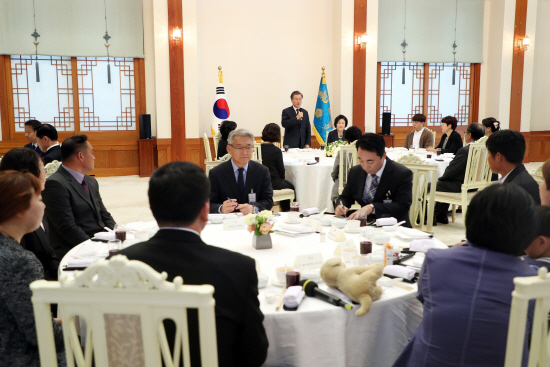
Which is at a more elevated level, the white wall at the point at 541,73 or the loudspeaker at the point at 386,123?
the white wall at the point at 541,73

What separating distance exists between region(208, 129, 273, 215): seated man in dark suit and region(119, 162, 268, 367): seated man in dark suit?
2.22m

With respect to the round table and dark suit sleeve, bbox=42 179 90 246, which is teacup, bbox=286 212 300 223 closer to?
the round table

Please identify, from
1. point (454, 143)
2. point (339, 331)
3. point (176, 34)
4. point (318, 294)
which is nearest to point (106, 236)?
point (318, 294)

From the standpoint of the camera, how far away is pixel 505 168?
123 inches

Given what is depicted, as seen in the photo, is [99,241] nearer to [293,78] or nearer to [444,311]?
[444,311]

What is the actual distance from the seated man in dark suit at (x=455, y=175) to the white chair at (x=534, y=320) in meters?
4.46

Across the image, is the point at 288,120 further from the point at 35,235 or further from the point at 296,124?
the point at 35,235

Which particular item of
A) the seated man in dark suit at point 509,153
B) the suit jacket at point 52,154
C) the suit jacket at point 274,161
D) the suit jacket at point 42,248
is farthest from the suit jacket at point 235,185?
the suit jacket at point 52,154

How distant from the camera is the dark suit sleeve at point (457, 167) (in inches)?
220

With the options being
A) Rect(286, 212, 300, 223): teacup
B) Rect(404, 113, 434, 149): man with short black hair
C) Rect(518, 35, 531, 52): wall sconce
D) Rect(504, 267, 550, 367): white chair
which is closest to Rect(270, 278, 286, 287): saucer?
Rect(504, 267, 550, 367): white chair

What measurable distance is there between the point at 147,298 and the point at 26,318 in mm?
686

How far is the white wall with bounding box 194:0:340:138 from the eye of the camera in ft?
31.7

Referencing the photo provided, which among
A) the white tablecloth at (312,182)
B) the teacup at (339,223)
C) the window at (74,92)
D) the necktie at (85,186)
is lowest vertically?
the white tablecloth at (312,182)

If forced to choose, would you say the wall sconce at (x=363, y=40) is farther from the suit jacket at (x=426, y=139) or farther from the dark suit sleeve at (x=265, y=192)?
the dark suit sleeve at (x=265, y=192)
